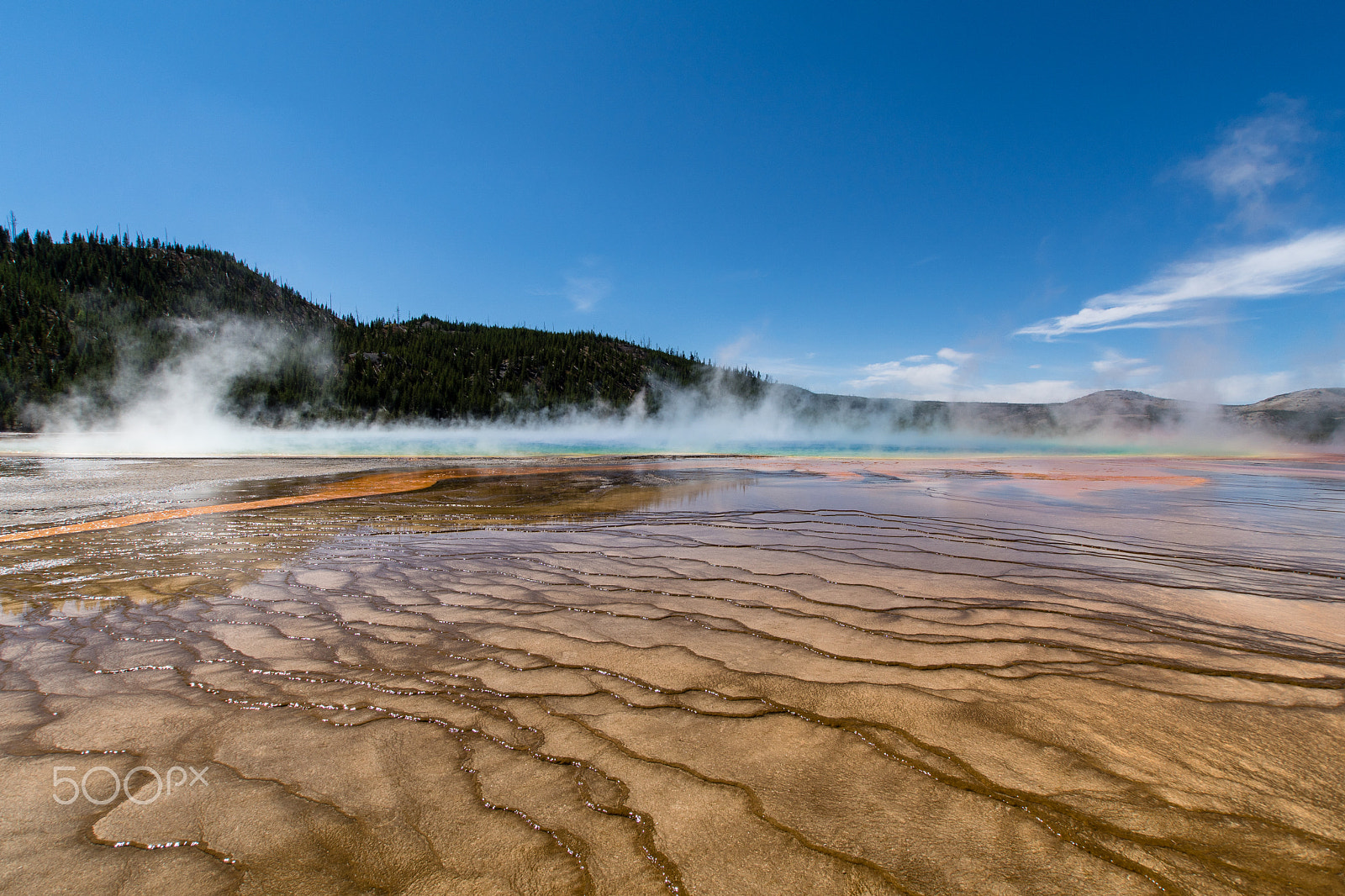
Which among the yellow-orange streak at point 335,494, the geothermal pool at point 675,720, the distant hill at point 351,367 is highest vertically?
the distant hill at point 351,367

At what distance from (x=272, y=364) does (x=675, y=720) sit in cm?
10703

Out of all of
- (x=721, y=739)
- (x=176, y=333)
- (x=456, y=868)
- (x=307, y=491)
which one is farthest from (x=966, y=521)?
(x=176, y=333)

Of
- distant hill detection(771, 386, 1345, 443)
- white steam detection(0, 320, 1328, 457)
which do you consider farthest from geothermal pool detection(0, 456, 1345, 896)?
distant hill detection(771, 386, 1345, 443)

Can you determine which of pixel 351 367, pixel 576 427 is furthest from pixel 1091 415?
pixel 351 367

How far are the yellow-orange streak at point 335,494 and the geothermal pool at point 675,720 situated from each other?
121 cm

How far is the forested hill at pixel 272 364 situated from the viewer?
7369 cm

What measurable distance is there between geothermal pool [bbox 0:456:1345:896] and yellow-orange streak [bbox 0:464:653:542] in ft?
3.97

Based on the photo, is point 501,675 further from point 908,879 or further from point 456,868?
point 908,879

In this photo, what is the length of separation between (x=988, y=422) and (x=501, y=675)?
116m

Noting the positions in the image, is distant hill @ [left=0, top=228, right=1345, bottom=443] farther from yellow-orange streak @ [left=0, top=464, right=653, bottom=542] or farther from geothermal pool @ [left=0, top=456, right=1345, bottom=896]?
geothermal pool @ [left=0, top=456, right=1345, bottom=896]
